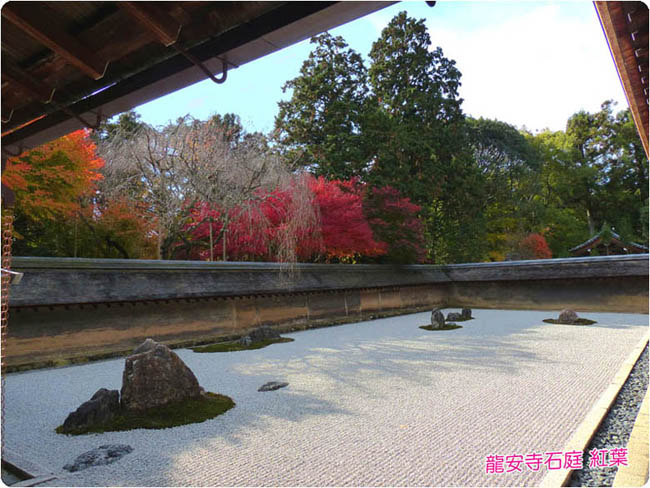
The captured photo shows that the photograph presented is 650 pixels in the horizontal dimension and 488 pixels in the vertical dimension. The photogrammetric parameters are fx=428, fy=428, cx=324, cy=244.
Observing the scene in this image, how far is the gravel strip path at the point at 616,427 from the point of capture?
9.65 ft

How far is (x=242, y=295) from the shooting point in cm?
1088

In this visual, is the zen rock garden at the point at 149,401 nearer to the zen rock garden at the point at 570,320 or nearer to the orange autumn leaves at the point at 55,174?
the orange autumn leaves at the point at 55,174

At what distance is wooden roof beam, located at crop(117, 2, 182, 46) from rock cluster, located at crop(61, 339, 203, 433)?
3.69 meters

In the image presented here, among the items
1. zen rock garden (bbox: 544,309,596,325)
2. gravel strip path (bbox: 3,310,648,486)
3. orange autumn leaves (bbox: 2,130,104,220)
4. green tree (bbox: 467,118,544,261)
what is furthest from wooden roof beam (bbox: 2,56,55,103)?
green tree (bbox: 467,118,544,261)

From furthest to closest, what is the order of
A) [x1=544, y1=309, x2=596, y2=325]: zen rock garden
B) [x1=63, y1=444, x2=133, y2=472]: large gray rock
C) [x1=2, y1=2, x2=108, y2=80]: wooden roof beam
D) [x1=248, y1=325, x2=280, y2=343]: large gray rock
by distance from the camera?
1. [x1=544, y1=309, x2=596, y2=325]: zen rock garden
2. [x1=248, y1=325, x2=280, y2=343]: large gray rock
3. [x1=63, y1=444, x2=133, y2=472]: large gray rock
4. [x1=2, y1=2, x2=108, y2=80]: wooden roof beam

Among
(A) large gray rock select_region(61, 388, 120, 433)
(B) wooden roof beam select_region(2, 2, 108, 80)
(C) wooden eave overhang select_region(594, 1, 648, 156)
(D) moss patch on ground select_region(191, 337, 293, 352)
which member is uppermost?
(C) wooden eave overhang select_region(594, 1, 648, 156)

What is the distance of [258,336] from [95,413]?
219 inches

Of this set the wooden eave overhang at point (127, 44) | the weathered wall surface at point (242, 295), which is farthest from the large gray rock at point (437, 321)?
the wooden eave overhang at point (127, 44)

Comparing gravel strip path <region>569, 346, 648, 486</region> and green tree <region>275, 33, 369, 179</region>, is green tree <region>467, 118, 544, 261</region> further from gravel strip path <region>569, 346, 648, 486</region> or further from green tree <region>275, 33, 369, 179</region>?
gravel strip path <region>569, 346, 648, 486</region>

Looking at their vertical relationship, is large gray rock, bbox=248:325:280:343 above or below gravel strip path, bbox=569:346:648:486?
above

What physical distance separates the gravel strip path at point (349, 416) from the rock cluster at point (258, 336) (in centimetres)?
92

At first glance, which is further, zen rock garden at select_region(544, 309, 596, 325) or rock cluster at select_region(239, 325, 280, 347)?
zen rock garden at select_region(544, 309, 596, 325)

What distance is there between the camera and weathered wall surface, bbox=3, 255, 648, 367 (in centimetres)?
776

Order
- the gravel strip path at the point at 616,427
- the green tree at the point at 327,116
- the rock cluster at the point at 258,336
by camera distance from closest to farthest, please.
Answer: the gravel strip path at the point at 616,427, the rock cluster at the point at 258,336, the green tree at the point at 327,116
